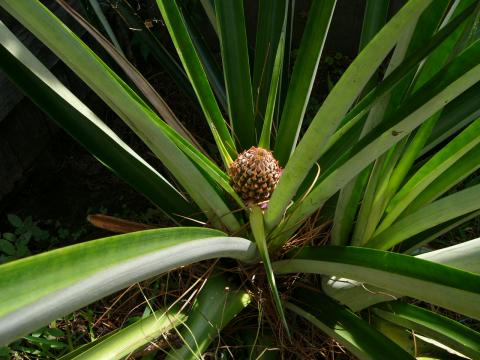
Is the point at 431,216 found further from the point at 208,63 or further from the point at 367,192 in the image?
the point at 208,63

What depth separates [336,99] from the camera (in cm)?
53

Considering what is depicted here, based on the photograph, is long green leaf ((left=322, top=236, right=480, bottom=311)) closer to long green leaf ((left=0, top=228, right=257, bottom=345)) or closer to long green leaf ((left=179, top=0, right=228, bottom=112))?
long green leaf ((left=0, top=228, right=257, bottom=345))

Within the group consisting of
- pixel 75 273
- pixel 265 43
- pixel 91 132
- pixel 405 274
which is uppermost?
pixel 265 43

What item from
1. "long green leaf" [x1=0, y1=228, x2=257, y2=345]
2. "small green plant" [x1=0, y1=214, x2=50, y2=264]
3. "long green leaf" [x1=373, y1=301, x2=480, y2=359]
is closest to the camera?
"long green leaf" [x1=0, y1=228, x2=257, y2=345]

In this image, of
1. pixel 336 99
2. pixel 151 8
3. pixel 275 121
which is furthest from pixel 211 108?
pixel 151 8

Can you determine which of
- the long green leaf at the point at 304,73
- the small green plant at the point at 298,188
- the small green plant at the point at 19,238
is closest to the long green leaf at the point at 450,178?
the small green plant at the point at 298,188

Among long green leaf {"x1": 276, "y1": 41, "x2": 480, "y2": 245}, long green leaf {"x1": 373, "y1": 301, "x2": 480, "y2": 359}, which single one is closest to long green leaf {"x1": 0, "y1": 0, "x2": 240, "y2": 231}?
long green leaf {"x1": 276, "y1": 41, "x2": 480, "y2": 245}

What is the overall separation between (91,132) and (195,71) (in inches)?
8.1

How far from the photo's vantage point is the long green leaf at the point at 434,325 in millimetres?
648

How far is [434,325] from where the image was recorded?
71 cm

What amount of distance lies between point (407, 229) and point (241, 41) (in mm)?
436

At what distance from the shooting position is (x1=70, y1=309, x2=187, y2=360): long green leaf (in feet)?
2.15

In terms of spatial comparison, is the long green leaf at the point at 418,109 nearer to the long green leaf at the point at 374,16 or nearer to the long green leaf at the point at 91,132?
the long green leaf at the point at 374,16

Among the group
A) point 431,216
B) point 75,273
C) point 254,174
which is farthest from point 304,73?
point 75,273
